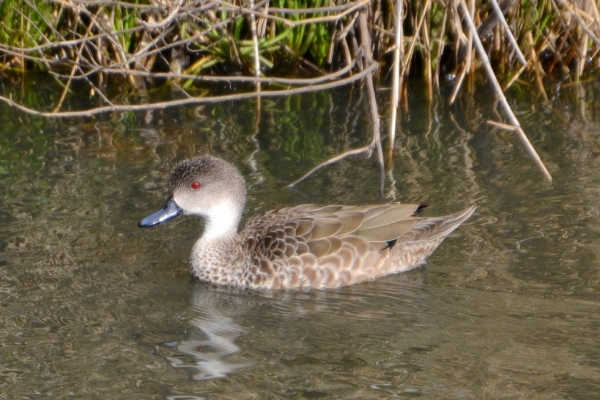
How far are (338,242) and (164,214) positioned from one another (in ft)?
3.70

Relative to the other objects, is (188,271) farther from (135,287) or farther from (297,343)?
(297,343)

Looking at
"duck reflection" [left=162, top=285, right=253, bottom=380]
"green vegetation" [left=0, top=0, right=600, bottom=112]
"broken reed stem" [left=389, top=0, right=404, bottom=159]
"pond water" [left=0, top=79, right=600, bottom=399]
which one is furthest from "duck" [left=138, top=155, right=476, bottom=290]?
"green vegetation" [left=0, top=0, right=600, bottom=112]

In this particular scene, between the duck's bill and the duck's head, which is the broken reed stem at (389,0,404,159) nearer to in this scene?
the duck's head

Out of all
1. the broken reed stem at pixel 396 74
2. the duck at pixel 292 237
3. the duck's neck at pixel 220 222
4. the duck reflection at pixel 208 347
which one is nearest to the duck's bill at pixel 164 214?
the duck at pixel 292 237

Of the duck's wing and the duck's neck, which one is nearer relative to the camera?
the duck's wing

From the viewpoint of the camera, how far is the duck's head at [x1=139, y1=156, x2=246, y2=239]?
6281 millimetres

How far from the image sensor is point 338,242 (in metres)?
6.22

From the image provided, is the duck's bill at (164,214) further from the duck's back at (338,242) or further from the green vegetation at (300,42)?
the green vegetation at (300,42)

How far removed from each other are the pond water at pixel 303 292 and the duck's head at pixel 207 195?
355 millimetres

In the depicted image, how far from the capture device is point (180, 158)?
324 inches

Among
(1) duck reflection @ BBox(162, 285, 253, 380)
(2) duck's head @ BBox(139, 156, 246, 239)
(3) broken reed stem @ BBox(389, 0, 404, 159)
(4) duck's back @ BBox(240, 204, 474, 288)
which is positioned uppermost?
(3) broken reed stem @ BBox(389, 0, 404, 159)

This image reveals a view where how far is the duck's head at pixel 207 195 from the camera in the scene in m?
6.28

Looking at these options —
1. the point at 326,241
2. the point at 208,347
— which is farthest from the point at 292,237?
the point at 208,347

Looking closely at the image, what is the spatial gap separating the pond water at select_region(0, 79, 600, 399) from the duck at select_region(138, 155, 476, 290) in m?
0.13
